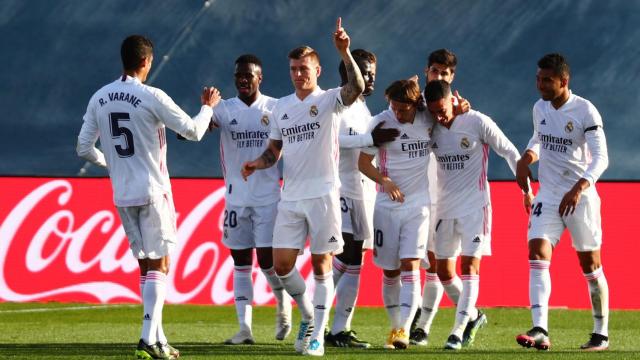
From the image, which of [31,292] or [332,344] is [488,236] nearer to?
[332,344]

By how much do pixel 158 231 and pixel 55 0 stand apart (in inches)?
498

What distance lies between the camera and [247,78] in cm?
1070

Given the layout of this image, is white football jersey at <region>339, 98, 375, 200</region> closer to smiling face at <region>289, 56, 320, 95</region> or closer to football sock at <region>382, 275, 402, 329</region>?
football sock at <region>382, 275, 402, 329</region>

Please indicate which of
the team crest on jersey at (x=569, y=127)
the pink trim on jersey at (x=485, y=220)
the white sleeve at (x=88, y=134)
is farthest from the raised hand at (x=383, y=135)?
the white sleeve at (x=88, y=134)

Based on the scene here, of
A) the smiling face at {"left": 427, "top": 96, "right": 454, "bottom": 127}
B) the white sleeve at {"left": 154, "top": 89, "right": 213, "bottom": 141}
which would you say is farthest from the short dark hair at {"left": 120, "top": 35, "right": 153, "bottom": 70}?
the smiling face at {"left": 427, "top": 96, "right": 454, "bottom": 127}

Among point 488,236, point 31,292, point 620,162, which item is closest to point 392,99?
point 488,236

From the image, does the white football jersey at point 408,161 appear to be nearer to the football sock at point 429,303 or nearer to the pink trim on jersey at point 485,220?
the pink trim on jersey at point 485,220

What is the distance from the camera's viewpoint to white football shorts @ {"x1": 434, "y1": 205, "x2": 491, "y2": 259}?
32.4 ft

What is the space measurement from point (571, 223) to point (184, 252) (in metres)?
6.36

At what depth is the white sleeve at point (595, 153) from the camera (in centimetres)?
938

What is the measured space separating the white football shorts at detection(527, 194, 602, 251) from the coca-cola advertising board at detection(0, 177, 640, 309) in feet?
16.2

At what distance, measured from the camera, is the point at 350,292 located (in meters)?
10.2

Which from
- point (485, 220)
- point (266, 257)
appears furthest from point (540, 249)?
point (266, 257)

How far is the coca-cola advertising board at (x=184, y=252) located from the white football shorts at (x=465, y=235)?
479 cm
